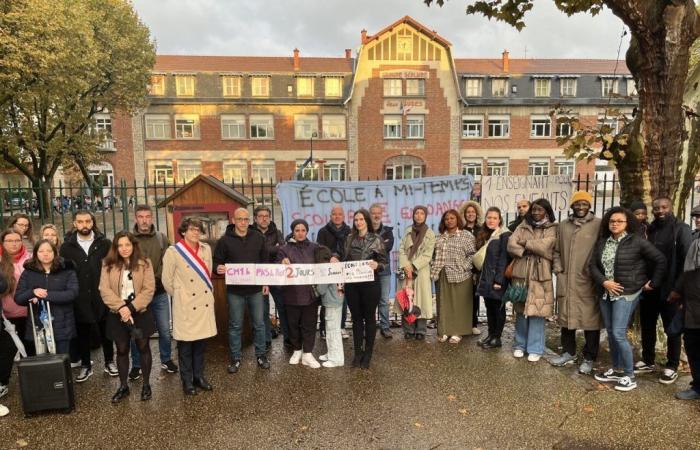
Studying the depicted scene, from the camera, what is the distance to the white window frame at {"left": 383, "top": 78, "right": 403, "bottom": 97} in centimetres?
3416

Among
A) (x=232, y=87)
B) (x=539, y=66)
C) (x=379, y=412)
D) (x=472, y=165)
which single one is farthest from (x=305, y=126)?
(x=379, y=412)

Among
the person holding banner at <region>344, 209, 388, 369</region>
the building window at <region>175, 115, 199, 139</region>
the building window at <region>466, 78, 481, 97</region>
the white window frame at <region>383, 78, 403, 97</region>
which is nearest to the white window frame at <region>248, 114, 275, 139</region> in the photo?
the building window at <region>175, 115, 199, 139</region>

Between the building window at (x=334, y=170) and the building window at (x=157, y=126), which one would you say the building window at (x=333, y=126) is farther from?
the building window at (x=157, y=126)

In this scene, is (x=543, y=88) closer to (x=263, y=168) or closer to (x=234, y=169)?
(x=263, y=168)

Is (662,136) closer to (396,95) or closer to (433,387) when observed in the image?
(433,387)

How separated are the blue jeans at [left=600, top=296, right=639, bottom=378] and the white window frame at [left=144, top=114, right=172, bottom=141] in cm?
3418

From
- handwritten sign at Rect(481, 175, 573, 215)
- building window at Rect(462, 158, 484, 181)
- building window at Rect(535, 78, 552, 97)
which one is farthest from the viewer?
building window at Rect(535, 78, 552, 97)

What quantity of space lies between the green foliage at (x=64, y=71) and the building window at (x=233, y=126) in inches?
396

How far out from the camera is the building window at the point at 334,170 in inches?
1364

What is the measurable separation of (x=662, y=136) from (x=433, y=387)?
13.7 feet

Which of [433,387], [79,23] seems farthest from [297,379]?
[79,23]

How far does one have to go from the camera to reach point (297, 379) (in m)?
4.90

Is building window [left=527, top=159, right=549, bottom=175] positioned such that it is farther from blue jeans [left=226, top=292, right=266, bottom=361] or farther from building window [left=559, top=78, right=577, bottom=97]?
blue jeans [left=226, top=292, right=266, bottom=361]

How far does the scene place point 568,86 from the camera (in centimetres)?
3541
